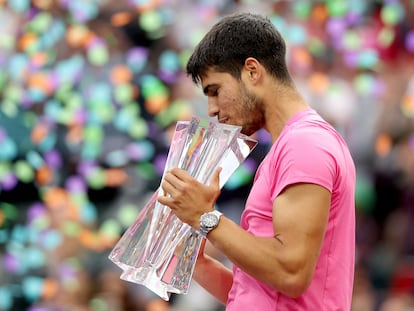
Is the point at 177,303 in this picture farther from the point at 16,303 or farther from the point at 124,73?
the point at 124,73

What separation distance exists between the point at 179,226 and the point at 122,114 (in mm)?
1997

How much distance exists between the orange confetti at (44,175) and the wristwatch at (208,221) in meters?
2.19

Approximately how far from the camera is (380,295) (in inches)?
122

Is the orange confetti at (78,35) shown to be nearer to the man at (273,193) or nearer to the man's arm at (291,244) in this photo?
the man at (273,193)

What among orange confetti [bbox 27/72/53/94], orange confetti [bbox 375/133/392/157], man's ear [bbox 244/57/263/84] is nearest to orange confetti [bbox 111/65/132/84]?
orange confetti [bbox 27/72/53/94]

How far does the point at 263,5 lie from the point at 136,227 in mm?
1967

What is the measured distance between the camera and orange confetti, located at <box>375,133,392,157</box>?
129 inches

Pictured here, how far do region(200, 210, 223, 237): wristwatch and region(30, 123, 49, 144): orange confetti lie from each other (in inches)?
89.0

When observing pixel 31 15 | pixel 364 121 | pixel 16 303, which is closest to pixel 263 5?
pixel 364 121

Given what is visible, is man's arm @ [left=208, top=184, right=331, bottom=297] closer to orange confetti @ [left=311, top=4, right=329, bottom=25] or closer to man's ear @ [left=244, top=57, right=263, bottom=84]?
man's ear @ [left=244, top=57, right=263, bottom=84]

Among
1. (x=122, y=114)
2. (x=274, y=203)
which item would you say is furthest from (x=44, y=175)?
(x=274, y=203)

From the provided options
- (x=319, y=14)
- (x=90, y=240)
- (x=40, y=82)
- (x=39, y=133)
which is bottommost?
(x=90, y=240)

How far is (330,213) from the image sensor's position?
156cm

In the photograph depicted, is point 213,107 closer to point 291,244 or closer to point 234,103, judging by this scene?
point 234,103
